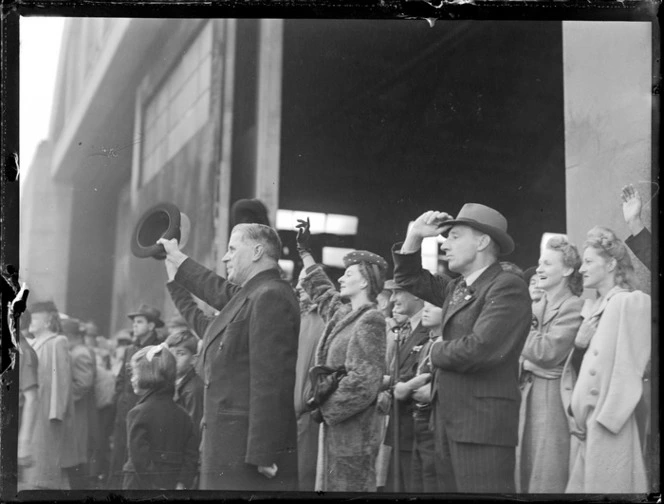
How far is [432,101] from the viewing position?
4.86 metres

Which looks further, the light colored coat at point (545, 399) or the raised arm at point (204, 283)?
the raised arm at point (204, 283)

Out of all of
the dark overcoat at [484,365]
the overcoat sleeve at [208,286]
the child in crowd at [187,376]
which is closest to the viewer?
the dark overcoat at [484,365]

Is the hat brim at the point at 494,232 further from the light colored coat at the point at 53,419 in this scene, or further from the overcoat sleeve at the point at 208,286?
the light colored coat at the point at 53,419

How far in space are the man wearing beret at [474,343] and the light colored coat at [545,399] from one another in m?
0.05

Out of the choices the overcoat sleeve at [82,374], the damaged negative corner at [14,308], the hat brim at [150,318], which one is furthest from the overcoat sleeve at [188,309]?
the damaged negative corner at [14,308]

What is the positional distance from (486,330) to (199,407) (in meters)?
1.38

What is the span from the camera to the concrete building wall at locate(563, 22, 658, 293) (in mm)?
4789

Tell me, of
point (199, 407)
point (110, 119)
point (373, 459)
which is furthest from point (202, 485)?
point (110, 119)

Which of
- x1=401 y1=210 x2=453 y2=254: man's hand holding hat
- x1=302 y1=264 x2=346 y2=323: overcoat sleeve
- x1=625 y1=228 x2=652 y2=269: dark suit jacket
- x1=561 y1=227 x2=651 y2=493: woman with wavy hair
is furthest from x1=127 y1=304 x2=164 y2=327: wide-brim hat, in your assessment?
x1=625 y1=228 x2=652 y2=269: dark suit jacket

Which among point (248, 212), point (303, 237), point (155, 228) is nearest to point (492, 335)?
point (303, 237)

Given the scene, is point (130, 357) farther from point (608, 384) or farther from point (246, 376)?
point (608, 384)

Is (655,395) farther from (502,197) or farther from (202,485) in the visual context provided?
(202,485)

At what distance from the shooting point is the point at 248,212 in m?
4.84

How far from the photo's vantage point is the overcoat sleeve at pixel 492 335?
15.2 ft
